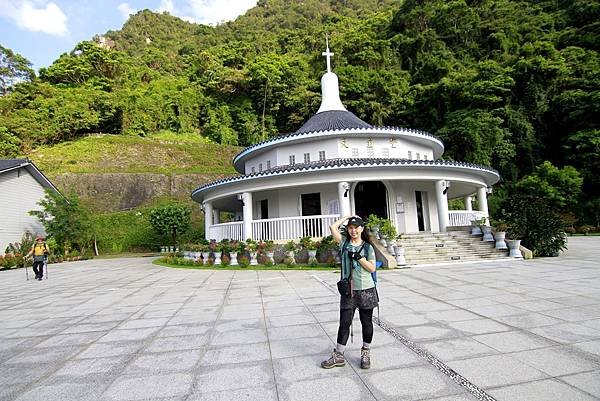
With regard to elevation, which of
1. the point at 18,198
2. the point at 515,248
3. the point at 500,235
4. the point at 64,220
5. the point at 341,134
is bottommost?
the point at 515,248

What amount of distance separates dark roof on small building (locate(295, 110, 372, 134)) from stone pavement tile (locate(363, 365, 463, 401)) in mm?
13918

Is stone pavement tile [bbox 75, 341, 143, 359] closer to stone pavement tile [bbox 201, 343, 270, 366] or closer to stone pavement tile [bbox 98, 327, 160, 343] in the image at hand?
stone pavement tile [bbox 98, 327, 160, 343]

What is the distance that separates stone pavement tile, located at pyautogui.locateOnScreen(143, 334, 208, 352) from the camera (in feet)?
13.6

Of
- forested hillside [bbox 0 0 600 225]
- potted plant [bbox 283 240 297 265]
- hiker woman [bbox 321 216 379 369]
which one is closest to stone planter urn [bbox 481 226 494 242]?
potted plant [bbox 283 240 297 265]

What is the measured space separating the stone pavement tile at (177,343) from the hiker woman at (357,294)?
185 cm

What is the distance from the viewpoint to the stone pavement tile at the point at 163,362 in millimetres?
3484

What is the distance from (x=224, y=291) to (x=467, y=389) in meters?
6.17

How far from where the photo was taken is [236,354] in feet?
12.6

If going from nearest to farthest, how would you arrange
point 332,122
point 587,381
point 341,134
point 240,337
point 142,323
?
point 587,381, point 240,337, point 142,323, point 341,134, point 332,122

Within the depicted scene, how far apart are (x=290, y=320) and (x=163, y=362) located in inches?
79.4

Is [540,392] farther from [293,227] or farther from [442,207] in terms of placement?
[442,207]

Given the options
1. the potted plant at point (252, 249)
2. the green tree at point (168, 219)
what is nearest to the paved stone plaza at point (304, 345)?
the potted plant at point (252, 249)

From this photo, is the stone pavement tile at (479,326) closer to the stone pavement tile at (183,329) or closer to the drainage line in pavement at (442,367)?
the drainage line in pavement at (442,367)

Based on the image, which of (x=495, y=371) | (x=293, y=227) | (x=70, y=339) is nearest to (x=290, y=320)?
(x=495, y=371)
